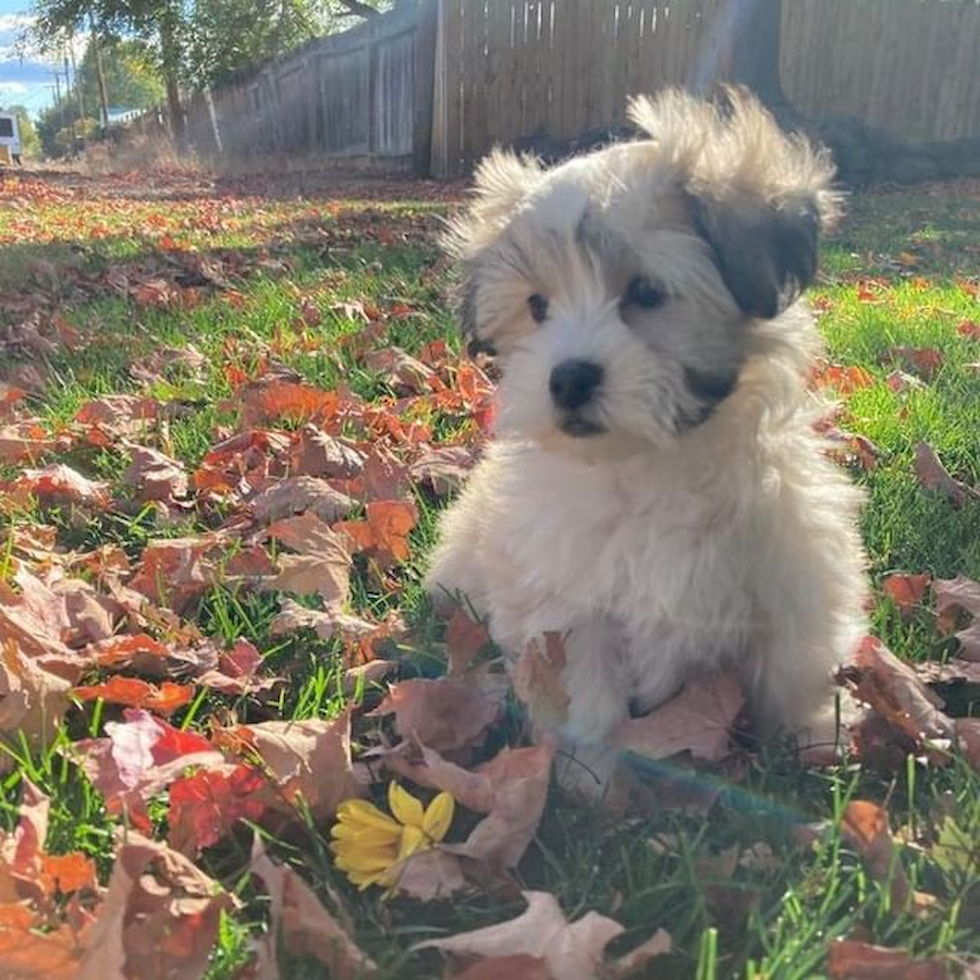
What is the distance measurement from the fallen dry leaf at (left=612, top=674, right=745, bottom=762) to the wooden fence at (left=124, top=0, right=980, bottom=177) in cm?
1561

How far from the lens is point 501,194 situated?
9.56 ft

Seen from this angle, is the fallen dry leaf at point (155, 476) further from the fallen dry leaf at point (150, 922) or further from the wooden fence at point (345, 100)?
the wooden fence at point (345, 100)

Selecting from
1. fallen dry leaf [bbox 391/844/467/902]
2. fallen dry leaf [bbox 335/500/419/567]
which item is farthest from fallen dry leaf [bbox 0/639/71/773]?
fallen dry leaf [bbox 335/500/419/567]

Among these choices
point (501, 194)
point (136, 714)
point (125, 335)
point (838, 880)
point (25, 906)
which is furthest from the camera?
point (125, 335)

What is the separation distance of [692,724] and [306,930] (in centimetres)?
99

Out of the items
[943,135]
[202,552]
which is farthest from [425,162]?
[202,552]

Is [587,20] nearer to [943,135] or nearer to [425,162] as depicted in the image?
[425,162]

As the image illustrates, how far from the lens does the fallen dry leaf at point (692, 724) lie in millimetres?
2422

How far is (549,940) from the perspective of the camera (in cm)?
175

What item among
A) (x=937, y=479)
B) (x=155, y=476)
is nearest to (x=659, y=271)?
(x=937, y=479)

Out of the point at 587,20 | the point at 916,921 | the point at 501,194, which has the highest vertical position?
the point at 587,20

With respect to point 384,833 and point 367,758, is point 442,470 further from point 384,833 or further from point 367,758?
point 384,833

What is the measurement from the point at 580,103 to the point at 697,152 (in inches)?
633

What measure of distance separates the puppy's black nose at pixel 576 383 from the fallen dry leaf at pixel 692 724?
0.68 metres
